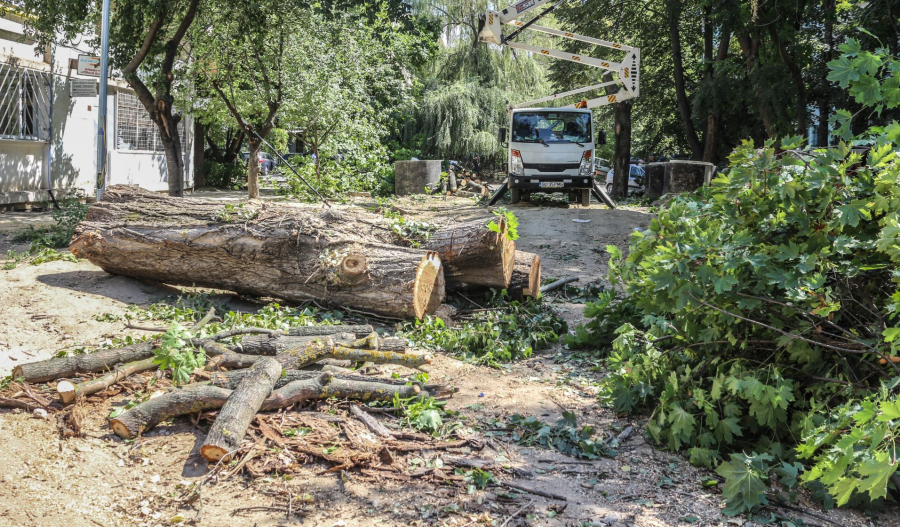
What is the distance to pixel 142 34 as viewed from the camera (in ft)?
45.8

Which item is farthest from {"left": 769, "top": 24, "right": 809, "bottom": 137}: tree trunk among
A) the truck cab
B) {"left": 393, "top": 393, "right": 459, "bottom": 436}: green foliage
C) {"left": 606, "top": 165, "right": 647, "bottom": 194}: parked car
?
{"left": 393, "top": 393, "right": 459, "bottom": 436}: green foliage

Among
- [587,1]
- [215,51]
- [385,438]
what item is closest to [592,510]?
[385,438]

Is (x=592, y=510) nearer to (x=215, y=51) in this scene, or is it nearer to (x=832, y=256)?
(x=832, y=256)

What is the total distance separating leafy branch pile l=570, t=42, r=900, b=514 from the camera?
11.9ft

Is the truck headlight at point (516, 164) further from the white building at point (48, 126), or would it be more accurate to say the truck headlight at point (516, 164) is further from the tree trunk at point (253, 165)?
the white building at point (48, 126)

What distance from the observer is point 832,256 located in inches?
155

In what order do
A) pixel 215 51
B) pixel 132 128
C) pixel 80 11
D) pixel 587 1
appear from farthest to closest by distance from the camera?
pixel 587 1, pixel 132 128, pixel 215 51, pixel 80 11

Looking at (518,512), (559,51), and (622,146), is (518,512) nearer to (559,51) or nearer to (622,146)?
(559,51)

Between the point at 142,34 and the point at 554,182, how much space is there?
9.49m

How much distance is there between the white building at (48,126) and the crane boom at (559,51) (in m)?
9.14

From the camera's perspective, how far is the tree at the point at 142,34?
12719mm

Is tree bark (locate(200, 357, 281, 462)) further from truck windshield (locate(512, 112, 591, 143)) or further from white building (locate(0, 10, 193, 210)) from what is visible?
truck windshield (locate(512, 112, 591, 143))

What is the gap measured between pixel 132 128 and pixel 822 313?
19686 mm

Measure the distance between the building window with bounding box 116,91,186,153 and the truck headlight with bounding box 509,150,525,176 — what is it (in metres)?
10.1
